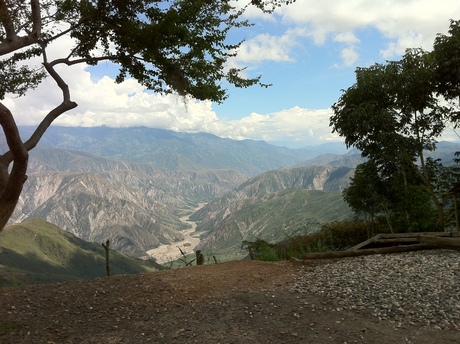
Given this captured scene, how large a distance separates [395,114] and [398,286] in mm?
17849

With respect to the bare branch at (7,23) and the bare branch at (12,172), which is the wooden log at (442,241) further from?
the bare branch at (7,23)

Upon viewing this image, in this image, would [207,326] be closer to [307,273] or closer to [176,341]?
[176,341]

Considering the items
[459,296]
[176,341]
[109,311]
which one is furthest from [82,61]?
[459,296]

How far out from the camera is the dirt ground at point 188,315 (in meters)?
6.56

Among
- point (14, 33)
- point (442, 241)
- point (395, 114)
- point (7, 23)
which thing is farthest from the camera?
point (395, 114)

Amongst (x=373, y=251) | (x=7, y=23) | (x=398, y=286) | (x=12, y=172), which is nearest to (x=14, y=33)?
(x=7, y=23)

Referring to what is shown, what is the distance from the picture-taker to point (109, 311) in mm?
8172

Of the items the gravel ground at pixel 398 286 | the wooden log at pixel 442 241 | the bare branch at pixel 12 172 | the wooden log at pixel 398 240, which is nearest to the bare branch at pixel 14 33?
the bare branch at pixel 12 172

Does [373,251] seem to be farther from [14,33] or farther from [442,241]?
[14,33]

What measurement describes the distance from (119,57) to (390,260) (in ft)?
34.8

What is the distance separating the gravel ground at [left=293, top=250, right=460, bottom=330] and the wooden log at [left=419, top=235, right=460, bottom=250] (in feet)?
1.01

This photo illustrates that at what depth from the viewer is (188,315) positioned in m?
7.78

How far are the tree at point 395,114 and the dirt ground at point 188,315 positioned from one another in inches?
615

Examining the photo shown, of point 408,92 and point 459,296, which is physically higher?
point 408,92
